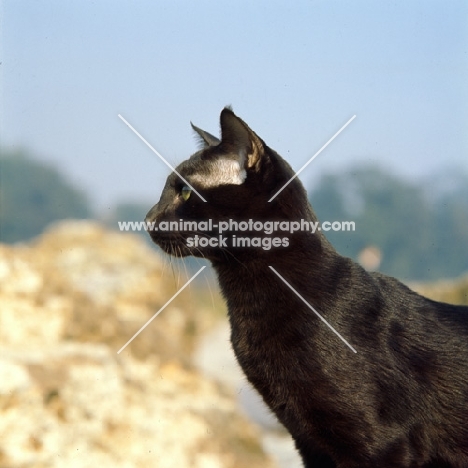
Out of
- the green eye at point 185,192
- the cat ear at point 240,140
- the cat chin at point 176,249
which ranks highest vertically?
the cat ear at point 240,140

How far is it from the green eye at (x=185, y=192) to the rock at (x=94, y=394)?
1.25 meters

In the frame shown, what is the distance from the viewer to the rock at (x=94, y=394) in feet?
10.2

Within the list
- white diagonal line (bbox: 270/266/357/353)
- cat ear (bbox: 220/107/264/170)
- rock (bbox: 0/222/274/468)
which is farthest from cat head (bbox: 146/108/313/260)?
rock (bbox: 0/222/274/468)

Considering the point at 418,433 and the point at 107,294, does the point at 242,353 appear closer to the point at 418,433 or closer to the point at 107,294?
the point at 418,433

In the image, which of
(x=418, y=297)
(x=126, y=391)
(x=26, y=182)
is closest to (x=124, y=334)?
(x=126, y=391)

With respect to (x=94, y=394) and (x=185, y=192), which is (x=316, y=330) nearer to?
(x=185, y=192)

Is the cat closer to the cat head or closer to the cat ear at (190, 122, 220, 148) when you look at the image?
the cat head

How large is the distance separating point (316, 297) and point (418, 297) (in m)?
0.45

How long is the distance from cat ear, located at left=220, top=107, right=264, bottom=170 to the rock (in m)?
1.50

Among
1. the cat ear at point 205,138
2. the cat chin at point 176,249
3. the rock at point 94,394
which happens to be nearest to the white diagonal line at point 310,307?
the cat chin at point 176,249

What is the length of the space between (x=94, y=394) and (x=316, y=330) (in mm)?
1364

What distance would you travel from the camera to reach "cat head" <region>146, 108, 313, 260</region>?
2.35 m

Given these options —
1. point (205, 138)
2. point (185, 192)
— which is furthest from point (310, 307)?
point (205, 138)

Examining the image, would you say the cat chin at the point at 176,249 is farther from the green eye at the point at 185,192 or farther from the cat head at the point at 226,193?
the green eye at the point at 185,192
